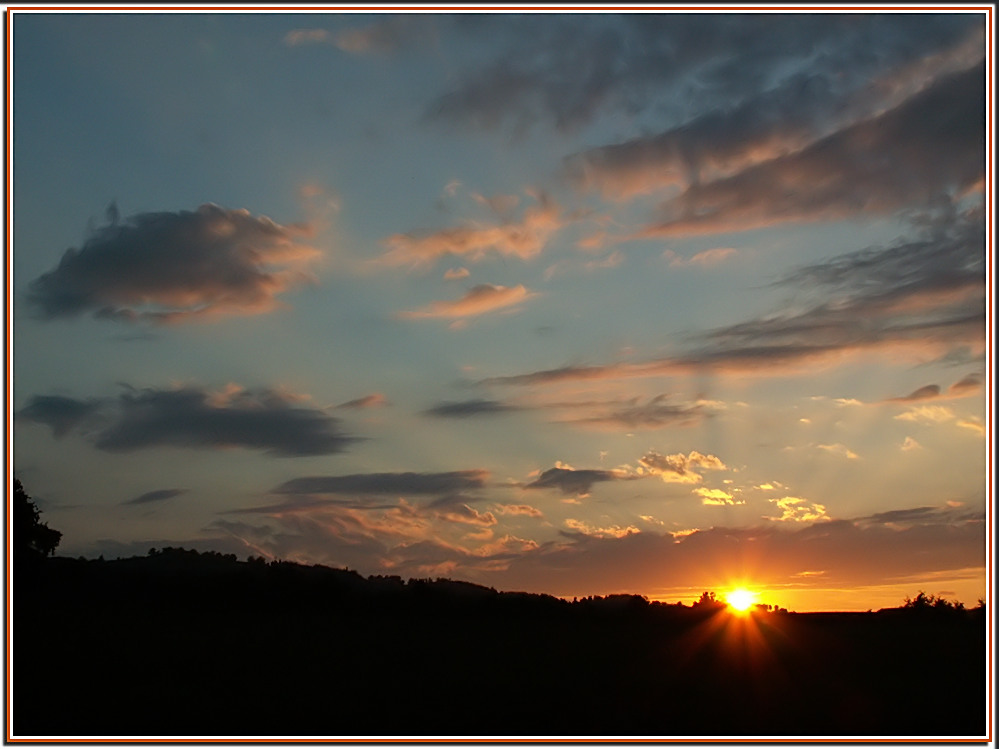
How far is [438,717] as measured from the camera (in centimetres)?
3675

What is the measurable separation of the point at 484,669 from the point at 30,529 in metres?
90.1

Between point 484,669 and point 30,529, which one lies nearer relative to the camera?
point 484,669

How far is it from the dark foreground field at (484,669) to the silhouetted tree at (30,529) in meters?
56.1

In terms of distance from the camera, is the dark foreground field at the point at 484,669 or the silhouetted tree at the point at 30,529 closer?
the dark foreground field at the point at 484,669

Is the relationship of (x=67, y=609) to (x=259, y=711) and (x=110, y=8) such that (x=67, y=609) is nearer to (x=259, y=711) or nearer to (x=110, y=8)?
(x=259, y=711)

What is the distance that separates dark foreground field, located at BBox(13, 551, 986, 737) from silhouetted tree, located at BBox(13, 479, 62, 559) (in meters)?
56.1

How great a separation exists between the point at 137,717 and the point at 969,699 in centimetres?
3126

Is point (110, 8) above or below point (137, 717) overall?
above

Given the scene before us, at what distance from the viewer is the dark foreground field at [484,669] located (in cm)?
3619

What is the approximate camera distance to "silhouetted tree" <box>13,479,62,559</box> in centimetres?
11381

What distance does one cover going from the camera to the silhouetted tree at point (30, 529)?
373 ft

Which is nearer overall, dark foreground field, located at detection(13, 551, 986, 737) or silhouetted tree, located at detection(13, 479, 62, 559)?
dark foreground field, located at detection(13, 551, 986, 737)

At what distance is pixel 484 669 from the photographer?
142ft
